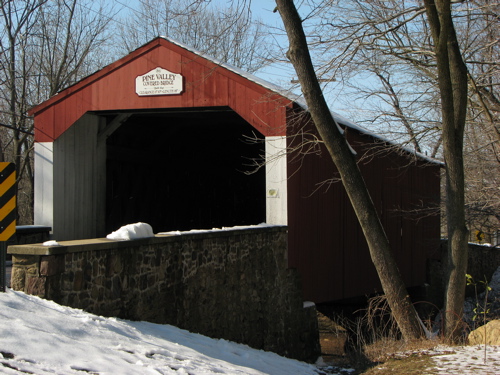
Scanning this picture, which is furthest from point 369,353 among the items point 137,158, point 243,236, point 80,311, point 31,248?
point 137,158

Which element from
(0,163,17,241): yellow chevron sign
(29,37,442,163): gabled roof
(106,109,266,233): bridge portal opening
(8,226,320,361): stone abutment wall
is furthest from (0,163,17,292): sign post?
(106,109,266,233): bridge portal opening

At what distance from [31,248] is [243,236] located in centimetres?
395

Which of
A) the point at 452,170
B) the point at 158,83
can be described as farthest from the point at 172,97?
the point at 452,170

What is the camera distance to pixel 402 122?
1180 centimetres

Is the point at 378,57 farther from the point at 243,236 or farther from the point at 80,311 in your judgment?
the point at 80,311

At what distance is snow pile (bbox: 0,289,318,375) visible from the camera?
4.04 meters

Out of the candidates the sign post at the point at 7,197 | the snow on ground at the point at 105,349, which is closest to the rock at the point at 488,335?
the snow on ground at the point at 105,349

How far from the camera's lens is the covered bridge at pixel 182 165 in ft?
33.9

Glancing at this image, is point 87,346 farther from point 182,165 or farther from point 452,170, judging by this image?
point 182,165

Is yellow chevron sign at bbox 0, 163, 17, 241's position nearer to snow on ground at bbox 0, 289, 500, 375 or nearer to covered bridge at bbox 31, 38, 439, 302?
snow on ground at bbox 0, 289, 500, 375

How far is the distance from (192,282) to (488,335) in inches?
151

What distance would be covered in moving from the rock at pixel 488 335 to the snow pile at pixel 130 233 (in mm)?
4411

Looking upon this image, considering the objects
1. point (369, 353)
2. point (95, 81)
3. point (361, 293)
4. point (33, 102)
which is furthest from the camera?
point (33, 102)

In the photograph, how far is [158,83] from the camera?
11.3 meters
